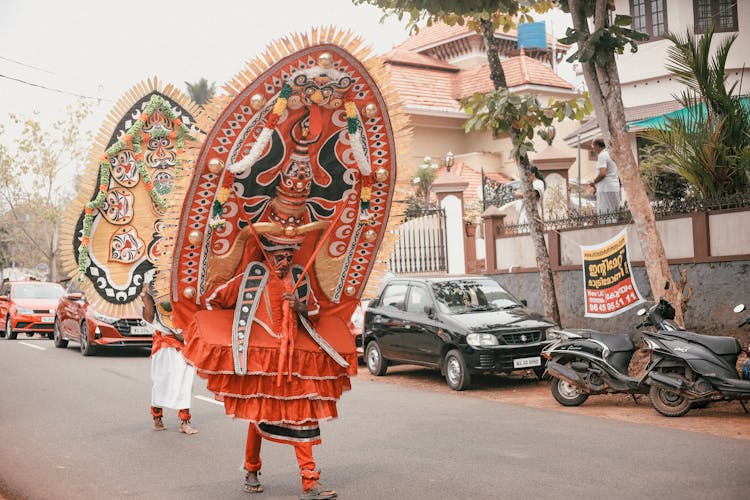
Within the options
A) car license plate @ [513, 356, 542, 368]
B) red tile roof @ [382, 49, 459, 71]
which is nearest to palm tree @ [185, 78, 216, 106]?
red tile roof @ [382, 49, 459, 71]

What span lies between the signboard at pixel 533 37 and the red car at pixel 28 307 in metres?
23.2

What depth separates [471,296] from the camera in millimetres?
12609

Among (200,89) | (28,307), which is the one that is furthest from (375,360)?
(200,89)

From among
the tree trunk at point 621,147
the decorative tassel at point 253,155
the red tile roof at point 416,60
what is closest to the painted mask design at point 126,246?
the decorative tassel at point 253,155

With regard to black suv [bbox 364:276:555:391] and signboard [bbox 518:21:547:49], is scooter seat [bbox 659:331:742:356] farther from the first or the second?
signboard [bbox 518:21:547:49]

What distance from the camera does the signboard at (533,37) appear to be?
1470 inches

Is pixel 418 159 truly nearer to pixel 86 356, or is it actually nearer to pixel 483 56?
pixel 483 56

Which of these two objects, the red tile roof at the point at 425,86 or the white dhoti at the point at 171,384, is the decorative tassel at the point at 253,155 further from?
the red tile roof at the point at 425,86

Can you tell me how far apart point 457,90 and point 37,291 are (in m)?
17.9

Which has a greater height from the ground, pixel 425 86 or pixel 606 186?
pixel 425 86

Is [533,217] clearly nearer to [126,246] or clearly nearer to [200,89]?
[126,246]

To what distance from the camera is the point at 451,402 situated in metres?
→ 10.7

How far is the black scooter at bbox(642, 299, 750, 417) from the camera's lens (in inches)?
335

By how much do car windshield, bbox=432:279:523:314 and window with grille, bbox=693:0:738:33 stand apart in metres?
10.4
